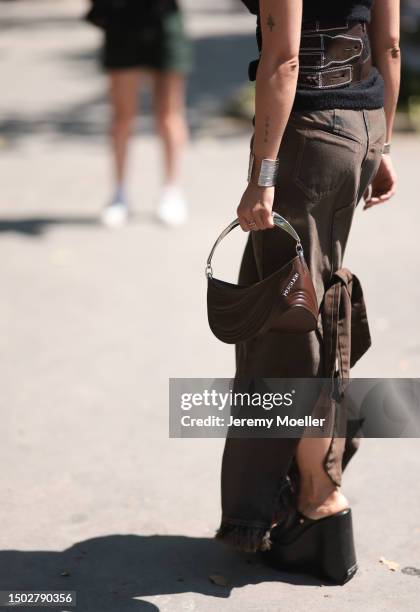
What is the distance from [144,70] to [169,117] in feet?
1.08

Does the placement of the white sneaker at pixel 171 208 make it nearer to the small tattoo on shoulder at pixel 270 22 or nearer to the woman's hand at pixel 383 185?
the woman's hand at pixel 383 185

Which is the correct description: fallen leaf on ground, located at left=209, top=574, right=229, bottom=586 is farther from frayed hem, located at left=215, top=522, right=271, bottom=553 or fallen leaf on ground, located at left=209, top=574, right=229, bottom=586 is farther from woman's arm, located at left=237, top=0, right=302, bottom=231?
woman's arm, located at left=237, top=0, right=302, bottom=231

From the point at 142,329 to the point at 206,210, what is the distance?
2.01 metres

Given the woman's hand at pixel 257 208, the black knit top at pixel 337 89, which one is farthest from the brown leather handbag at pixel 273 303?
the black knit top at pixel 337 89

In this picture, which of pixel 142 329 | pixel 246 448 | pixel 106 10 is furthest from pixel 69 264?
pixel 246 448

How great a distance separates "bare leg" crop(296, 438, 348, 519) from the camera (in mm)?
3217

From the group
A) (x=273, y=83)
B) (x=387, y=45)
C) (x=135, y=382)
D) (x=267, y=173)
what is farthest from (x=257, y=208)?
(x=135, y=382)

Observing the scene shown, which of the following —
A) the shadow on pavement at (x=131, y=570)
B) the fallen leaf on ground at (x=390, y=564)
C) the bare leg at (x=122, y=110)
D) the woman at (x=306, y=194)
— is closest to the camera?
the woman at (x=306, y=194)

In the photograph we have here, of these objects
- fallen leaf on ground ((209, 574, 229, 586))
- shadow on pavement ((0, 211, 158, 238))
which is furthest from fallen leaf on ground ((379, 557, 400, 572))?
shadow on pavement ((0, 211, 158, 238))

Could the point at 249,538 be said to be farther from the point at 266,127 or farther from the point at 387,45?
the point at 387,45

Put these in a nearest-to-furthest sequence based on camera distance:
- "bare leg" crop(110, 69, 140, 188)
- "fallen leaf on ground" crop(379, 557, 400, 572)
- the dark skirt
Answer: "fallen leaf on ground" crop(379, 557, 400, 572)
the dark skirt
"bare leg" crop(110, 69, 140, 188)

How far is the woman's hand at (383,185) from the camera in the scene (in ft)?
11.3

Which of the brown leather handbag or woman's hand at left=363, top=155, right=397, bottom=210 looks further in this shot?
woman's hand at left=363, top=155, right=397, bottom=210

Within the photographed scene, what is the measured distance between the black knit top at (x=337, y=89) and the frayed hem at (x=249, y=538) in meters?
1.24
